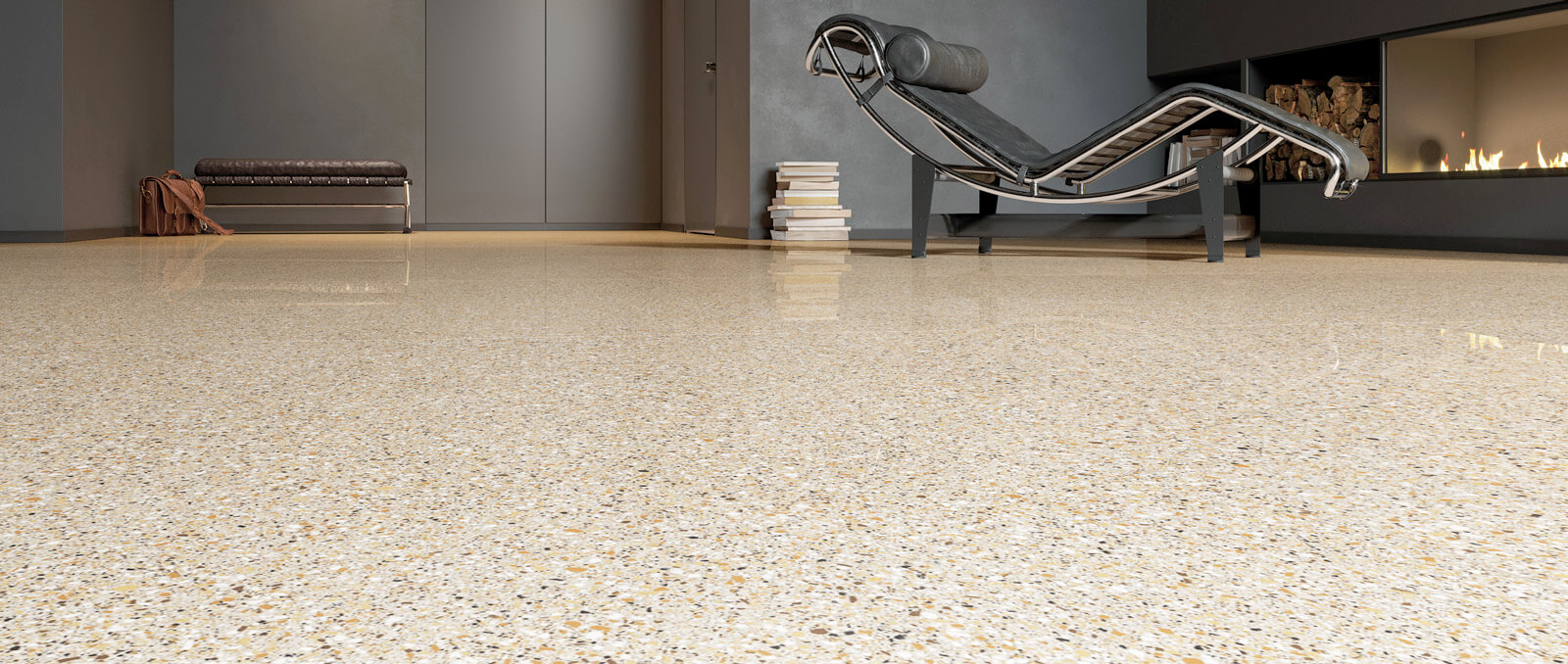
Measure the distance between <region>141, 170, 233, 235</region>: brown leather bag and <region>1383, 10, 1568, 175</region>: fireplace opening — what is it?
7003 millimetres

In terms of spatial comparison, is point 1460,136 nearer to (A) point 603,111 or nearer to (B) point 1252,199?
(B) point 1252,199

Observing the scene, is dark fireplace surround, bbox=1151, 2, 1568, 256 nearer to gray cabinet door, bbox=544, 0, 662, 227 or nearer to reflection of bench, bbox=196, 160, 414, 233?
gray cabinet door, bbox=544, 0, 662, 227

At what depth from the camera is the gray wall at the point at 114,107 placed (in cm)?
673

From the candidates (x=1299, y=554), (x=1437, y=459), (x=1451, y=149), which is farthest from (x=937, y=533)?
(x=1451, y=149)

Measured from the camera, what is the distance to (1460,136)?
583cm

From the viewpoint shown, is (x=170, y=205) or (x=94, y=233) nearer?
(x=94, y=233)

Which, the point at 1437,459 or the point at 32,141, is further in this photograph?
the point at 32,141

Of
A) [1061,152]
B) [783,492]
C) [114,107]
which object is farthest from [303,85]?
[783,492]

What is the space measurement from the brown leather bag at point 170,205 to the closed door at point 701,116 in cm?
313

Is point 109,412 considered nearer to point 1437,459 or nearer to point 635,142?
point 1437,459

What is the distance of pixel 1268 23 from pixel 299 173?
21.0 feet

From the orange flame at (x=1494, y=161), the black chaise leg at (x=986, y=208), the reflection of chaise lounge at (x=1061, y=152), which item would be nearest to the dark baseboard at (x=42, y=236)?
the reflection of chaise lounge at (x=1061, y=152)

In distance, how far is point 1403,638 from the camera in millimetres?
644

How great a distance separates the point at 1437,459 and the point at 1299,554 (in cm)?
37
